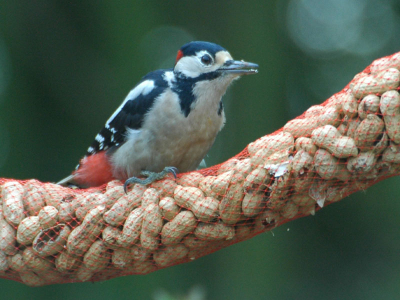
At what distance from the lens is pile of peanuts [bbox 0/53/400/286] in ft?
4.91

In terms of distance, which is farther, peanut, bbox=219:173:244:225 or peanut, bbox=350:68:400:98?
peanut, bbox=219:173:244:225

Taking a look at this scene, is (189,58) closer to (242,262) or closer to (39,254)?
(39,254)

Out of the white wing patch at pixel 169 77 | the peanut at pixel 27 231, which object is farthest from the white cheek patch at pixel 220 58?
the peanut at pixel 27 231

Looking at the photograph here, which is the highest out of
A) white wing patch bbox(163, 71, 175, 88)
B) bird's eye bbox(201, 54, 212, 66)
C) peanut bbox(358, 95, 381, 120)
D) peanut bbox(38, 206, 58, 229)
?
bird's eye bbox(201, 54, 212, 66)

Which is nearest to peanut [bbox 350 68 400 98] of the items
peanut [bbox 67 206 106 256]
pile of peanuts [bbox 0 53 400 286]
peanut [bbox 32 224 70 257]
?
pile of peanuts [bbox 0 53 400 286]

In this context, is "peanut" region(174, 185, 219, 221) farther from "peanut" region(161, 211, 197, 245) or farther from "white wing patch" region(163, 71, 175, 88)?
"white wing patch" region(163, 71, 175, 88)

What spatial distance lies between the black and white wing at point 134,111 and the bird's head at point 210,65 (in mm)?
136

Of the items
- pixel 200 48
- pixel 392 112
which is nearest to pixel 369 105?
pixel 392 112

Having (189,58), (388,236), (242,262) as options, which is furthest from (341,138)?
(388,236)

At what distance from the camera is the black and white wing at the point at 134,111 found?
7.77 feet

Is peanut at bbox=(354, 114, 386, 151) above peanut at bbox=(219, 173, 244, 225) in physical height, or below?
above

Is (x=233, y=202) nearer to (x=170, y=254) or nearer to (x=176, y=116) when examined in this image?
(x=170, y=254)

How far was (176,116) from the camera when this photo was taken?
Result: 2.30 meters

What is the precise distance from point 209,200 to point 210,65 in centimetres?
87
